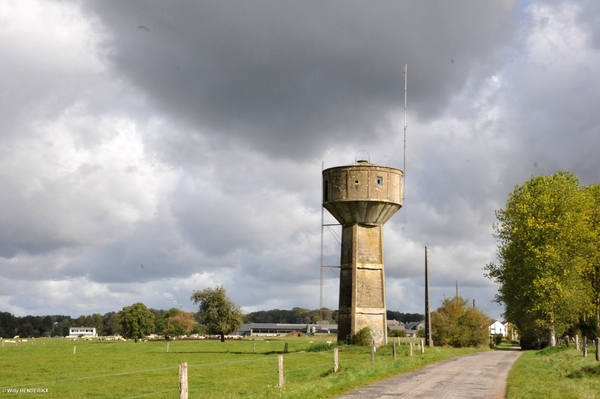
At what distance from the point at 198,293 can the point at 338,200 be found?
36720mm

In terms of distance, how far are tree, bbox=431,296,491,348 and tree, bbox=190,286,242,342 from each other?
25.3m

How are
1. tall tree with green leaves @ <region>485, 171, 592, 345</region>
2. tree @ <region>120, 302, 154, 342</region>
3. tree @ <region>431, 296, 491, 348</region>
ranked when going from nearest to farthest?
tall tree with green leaves @ <region>485, 171, 592, 345</region>
tree @ <region>431, 296, 491, 348</region>
tree @ <region>120, 302, 154, 342</region>

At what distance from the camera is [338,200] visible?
49.7 metres

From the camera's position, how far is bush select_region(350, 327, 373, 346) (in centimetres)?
4843

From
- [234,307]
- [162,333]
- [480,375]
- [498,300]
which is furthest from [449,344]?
[162,333]

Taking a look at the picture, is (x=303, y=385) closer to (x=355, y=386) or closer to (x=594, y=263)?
(x=355, y=386)

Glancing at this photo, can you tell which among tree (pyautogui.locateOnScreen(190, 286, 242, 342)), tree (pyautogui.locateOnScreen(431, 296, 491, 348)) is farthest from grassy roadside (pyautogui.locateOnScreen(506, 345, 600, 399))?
tree (pyautogui.locateOnScreen(190, 286, 242, 342))

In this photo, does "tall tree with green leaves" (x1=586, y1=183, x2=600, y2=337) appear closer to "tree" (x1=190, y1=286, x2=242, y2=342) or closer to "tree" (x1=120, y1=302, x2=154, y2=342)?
"tree" (x1=190, y1=286, x2=242, y2=342)

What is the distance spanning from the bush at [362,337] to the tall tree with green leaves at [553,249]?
38.4ft

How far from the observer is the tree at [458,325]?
68.9 metres

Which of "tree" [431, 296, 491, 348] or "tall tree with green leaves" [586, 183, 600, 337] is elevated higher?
"tall tree with green leaves" [586, 183, 600, 337]

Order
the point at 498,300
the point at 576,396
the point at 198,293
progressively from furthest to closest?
the point at 198,293
the point at 498,300
the point at 576,396

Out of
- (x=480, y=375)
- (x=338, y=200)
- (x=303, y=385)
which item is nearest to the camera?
(x=303, y=385)

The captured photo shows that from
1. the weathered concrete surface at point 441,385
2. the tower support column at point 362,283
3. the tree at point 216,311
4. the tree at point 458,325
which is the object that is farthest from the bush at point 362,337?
the tree at point 216,311
